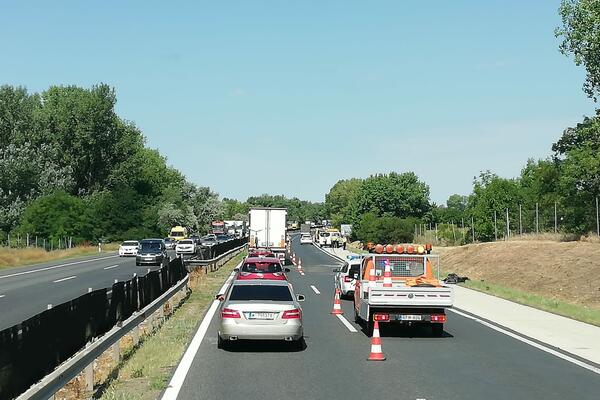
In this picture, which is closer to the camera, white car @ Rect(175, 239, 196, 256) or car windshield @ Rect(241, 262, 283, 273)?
car windshield @ Rect(241, 262, 283, 273)

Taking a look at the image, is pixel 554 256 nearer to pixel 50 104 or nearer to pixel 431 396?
pixel 431 396

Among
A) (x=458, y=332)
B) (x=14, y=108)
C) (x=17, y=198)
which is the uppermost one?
(x=14, y=108)

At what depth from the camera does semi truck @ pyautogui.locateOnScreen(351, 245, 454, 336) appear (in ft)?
54.5

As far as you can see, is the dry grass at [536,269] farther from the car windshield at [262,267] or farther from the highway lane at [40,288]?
the highway lane at [40,288]

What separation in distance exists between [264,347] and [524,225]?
59920 millimetres

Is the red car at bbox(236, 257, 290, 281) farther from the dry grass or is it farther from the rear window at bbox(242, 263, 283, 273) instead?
the dry grass

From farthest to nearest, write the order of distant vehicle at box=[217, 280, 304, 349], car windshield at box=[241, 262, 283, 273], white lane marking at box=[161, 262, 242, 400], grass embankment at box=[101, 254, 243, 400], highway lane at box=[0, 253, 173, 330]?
car windshield at box=[241, 262, 283, 273], highway lane at box=[0, 253, 173, 330], distant vehicle at box=[217, 280, 304, 349], grass embankment at box=[101, 254, 243, 400], white lane marking at box=[161, 262, 242, 400]

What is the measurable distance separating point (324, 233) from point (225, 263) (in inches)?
2203

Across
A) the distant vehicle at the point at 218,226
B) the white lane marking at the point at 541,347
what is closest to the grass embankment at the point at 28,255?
the white lane marking at the point at 541,347

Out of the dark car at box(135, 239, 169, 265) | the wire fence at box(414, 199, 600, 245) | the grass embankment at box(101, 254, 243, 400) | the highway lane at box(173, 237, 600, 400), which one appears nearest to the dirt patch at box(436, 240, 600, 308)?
the wire fence at box(414, 199, 600, 245)

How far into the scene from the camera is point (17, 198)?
86562mm

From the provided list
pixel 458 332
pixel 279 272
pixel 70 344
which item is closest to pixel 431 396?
pixel 70 344

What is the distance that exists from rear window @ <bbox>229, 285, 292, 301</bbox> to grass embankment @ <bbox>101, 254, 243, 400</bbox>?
4.68 ft

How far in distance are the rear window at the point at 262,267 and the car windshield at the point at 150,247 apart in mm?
25069
